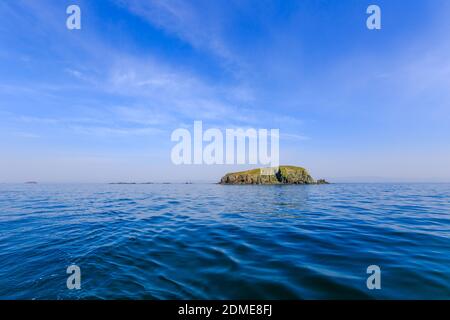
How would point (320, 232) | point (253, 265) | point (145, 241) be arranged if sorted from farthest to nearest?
point (320, 232)
point (145, 241)
point (253, 265)

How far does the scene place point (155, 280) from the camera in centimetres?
603

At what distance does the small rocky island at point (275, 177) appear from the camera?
147875 mm

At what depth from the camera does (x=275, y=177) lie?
154375 mm

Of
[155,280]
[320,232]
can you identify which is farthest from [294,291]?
[320,232]

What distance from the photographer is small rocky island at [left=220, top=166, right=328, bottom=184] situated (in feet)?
485

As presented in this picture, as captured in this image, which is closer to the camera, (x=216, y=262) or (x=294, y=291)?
(x=294, y=291)

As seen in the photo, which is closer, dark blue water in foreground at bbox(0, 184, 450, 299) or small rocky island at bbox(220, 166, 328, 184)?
dark blue water in foreground at bbox(0, 184, 450, 299)

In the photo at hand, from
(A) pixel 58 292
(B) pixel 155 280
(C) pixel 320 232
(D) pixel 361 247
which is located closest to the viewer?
(A) pixel 58 292

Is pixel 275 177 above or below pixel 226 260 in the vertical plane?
below

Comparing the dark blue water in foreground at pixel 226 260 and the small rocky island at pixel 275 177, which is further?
the small rocky island at pixel 275 177

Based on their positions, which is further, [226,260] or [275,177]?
[275,177]
